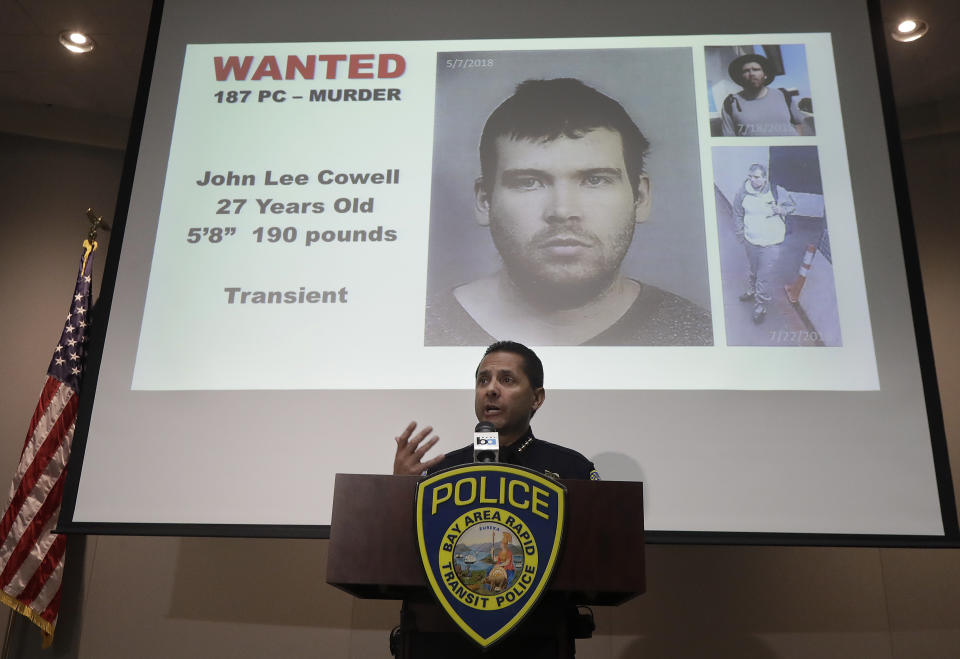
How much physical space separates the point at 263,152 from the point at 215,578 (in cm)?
189

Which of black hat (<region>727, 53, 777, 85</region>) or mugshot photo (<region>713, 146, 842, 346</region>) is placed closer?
mugshot photo (<region>713, 146, 842, 346</region>)

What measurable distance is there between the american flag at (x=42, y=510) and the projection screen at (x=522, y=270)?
0.72 metres

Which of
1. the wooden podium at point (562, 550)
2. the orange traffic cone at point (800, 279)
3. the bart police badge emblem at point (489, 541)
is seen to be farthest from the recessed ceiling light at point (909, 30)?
the bart police badge emblem at point (489, 541)

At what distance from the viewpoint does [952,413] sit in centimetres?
367

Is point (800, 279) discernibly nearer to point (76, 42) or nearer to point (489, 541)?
point (489, 541)

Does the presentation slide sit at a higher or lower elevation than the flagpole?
higher

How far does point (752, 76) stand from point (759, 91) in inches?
2.8

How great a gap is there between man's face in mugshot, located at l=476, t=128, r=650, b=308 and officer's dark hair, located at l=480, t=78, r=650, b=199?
27 mm

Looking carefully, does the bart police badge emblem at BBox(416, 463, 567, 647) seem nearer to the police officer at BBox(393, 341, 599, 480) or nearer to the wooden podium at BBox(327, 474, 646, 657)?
the wooden podium at BBox(327, 474, 646, 657)

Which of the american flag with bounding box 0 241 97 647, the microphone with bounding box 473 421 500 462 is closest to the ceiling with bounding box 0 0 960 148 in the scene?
the american flag with bounding box 0 241 97 647

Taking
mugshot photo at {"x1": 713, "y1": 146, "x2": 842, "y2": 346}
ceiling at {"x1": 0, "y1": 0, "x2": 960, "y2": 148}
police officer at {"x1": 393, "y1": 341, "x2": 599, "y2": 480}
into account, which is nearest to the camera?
police officer at {"x1": 393, "y1": 341, "x2": 599, "y2": 480}

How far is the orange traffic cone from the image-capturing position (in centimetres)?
272

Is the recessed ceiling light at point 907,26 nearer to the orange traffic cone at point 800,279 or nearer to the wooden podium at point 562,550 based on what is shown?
the orange traffic cone at point 800,279

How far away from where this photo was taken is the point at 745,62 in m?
3.06
